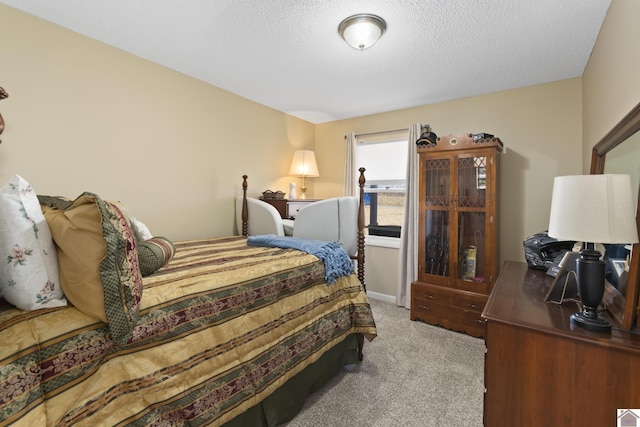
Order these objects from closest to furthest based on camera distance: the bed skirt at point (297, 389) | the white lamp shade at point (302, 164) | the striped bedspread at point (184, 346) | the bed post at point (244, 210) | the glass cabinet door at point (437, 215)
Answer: the striped bedspread at point (184, 346) < the bed skirt at point (297, 389) < the glass cabinet door at point (437, 215) < the bed post at point (244, 210) < the white lamp shade at point (302, 164)

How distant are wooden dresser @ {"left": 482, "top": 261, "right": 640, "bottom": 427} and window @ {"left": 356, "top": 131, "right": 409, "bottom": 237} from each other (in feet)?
8.31

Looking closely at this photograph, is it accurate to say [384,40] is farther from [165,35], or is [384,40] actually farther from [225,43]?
[165,35]

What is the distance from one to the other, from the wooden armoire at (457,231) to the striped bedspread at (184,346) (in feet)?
4.39

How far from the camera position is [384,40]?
84.4 inches

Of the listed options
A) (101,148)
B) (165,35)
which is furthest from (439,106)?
(101,148)

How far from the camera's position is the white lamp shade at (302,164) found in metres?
3.90

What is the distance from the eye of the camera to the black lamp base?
1045 millimetres

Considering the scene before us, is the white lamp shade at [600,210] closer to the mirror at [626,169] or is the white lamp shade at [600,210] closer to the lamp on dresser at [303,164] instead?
the mirror at [626,169]

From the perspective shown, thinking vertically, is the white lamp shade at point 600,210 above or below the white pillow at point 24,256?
above

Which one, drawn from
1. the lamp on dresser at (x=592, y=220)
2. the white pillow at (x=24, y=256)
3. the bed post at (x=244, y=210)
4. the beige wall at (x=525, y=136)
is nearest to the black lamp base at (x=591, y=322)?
the lamp on dresser at (x=592, y=220)

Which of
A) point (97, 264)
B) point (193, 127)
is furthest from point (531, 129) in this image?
point (97, 264)

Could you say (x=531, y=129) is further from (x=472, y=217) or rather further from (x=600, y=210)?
(x=600, y=210)

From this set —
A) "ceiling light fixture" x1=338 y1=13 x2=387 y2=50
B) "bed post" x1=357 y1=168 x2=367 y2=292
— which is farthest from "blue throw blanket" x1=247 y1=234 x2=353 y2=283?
"ceiling light fixture" x1=338 y1=13 x2=387 y2=50

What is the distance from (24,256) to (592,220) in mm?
1897
